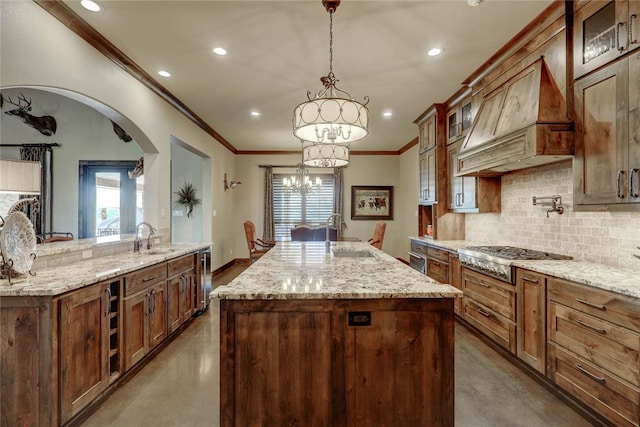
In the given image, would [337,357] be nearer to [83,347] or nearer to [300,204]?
[83,347]

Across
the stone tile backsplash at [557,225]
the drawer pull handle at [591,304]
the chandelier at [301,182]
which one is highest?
the chandelier at [301,182]

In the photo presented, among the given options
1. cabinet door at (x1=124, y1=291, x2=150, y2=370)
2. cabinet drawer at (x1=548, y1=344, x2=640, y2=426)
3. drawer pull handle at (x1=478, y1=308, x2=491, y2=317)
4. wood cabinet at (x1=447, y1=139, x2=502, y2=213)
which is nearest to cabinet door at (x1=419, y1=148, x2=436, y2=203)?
wood cabinet at (x1=447, y1=139, x2=502, y2=213)

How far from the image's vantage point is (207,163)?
6.11 metres

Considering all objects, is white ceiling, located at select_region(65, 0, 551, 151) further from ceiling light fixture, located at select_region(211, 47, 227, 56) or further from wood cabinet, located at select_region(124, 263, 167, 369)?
wood cabinet, located at select_region(124, 263, 167, 369)

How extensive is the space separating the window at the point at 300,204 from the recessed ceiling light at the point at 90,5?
221 inches

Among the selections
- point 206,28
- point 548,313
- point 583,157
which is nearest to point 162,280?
point 206,28

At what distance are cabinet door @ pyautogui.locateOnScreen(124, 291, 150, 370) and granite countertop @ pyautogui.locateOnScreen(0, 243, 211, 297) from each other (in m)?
0.26

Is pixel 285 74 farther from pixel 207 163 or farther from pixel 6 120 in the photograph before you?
pixel 6 120

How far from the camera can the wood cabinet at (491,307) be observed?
8.97 ft

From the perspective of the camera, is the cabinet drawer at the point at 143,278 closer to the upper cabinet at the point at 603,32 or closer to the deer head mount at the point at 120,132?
the deer head mount at the point at 120,132

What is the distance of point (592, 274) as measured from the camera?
2.11m

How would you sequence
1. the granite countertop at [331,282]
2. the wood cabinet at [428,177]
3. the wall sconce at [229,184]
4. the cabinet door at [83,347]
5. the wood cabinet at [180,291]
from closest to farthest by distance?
the granite countertop at [331,282] < the cabinet door at [83,347] < the wood cabinet at [180,291] < the wood cabinet at [428,177] < the wall sconce at [229,184]

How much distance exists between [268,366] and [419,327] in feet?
2.62

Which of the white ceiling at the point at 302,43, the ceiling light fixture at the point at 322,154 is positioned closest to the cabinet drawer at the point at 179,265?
the ceiling light fixture at the point at 322,154
